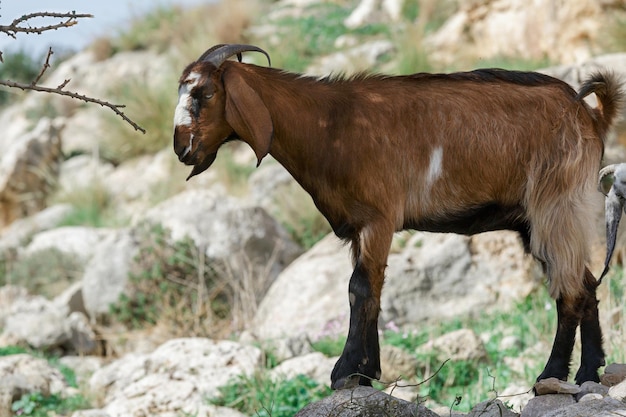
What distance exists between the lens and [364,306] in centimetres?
411

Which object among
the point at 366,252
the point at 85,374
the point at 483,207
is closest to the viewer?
the point at 366,252

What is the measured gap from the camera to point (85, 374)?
879 cm

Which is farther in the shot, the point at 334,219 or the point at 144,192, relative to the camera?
the point at 144,192

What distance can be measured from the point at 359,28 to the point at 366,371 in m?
15.7

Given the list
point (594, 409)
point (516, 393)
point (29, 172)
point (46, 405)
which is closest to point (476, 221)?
point (594, 409)

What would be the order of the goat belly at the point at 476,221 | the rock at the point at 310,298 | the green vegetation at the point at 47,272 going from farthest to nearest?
the green vegetation at the point at 47,272 → the rock at the point at 310,298 → the goat belly at the point at 476,221

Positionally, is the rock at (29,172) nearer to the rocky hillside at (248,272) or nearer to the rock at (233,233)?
the rocky hillside at (248,272)

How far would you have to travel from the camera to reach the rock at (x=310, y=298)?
8438 millimetres

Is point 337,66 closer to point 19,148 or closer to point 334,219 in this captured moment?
point 19,148

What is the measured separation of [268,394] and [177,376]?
2.71 ft

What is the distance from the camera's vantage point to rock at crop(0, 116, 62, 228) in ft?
55.2

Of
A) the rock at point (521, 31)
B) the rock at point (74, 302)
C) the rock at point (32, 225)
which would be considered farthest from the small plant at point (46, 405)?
the rock at point (521, 31)

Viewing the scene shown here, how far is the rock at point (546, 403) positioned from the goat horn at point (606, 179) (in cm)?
97

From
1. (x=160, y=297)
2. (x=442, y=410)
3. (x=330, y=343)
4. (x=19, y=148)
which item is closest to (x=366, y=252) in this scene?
(x=442, y=410)
